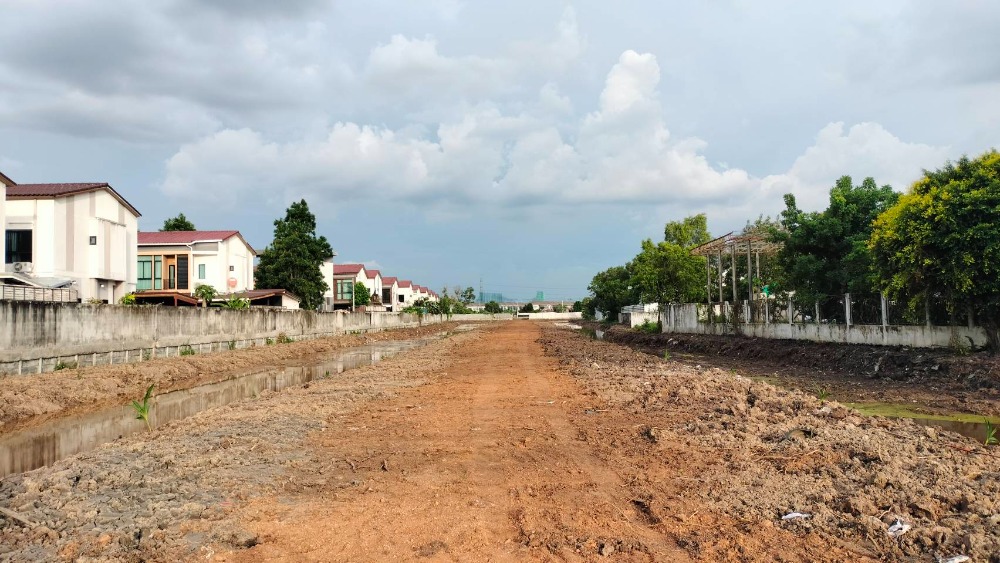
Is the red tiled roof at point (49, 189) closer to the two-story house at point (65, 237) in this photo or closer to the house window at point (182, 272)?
the two-story house at point (65, 237)

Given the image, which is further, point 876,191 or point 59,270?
point 59,270

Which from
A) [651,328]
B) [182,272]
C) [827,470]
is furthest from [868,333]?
[182,272]

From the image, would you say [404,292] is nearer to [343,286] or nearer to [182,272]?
[343,286]

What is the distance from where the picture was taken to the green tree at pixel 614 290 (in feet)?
211

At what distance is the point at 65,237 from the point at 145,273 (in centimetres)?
1440

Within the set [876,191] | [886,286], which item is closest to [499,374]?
[886,286]

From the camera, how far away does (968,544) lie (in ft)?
14.4

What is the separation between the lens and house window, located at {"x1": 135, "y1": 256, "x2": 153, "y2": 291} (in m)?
43.8

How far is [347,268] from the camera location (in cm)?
7831

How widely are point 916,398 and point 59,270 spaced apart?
33.9 meters

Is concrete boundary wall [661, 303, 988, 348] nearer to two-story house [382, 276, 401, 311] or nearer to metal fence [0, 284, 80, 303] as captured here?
metal fence [0, 284, 80, 303]

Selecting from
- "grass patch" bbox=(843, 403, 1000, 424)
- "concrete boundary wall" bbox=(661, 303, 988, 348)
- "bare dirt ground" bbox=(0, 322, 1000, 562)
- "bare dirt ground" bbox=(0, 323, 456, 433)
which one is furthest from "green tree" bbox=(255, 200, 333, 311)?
"grass patch" bbox=(843, 403, 1000, 424)

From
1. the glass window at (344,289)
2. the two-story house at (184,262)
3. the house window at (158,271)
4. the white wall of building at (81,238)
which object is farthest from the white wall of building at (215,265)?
the glass window at (344,289)

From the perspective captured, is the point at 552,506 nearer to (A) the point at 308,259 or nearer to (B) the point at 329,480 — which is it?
(B) the point at 329,480
